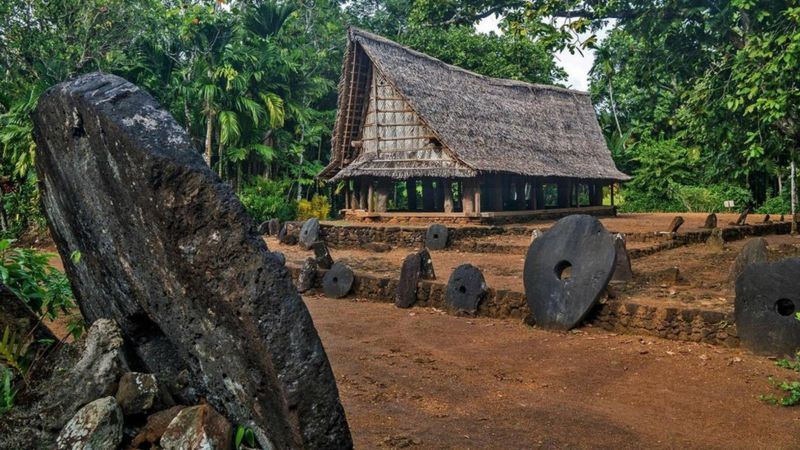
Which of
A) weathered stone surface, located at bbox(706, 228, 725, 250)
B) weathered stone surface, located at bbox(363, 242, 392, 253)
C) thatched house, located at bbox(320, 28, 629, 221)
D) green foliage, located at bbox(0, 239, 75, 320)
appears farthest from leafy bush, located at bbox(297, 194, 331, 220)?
green foliage, located at bbox(0, 239, 75, 320)

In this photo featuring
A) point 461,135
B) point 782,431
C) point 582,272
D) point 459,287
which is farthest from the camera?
point 461,135

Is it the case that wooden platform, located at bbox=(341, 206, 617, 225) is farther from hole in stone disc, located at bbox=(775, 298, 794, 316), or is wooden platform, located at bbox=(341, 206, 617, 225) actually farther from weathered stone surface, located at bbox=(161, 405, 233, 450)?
weathered stone surface, located at bbox=(161, 405, 233, 450)

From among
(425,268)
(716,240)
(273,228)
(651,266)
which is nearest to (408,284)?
(425,268)

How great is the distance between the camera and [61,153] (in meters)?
3.60

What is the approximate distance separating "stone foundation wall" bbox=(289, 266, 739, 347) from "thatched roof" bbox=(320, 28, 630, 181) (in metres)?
9.85

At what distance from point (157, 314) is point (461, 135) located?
1810 centimetres

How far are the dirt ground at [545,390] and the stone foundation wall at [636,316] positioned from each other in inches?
7.8

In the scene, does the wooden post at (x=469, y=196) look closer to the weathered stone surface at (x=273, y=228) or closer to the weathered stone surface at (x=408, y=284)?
the weathered stone surface at (x=273, y=228)

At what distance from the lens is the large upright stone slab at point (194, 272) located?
9.37 feet

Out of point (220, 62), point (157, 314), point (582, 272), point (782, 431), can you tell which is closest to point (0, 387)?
point (157, 314)

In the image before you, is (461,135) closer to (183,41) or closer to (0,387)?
(183,41)

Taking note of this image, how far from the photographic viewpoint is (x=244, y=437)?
2990 mm

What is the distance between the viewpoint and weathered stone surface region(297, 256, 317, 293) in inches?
472

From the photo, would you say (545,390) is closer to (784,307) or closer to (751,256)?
(784,307)
